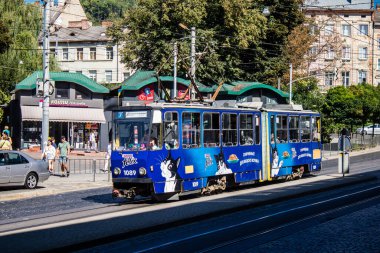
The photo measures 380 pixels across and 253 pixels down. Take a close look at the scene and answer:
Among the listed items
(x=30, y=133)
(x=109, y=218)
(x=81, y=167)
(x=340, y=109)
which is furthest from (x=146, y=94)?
(x=109, y=218)

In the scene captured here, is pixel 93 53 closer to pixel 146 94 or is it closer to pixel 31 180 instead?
pixel 146 94

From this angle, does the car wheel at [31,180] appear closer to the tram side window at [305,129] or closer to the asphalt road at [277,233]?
the asphalt road at [277,233]

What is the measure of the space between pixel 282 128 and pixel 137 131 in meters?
9.05

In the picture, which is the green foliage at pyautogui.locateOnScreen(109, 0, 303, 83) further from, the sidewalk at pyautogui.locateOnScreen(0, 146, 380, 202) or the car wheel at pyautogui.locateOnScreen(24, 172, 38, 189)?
the car wheel at pyautogui.locateOnScreen(24, 172, 38, 189)

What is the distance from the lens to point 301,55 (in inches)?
2581

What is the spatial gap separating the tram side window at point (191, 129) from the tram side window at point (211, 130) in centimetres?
40

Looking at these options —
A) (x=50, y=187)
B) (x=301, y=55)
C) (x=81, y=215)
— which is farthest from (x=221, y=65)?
(x=81, y=215)

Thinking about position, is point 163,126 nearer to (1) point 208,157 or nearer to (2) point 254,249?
(1) point 208,157

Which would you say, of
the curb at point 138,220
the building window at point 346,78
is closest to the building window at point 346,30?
the building window at point 346,78

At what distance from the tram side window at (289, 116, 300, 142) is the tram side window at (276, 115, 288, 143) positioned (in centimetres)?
41

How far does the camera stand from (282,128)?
85.2 ft

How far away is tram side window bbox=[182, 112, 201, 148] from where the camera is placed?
19.4 metres

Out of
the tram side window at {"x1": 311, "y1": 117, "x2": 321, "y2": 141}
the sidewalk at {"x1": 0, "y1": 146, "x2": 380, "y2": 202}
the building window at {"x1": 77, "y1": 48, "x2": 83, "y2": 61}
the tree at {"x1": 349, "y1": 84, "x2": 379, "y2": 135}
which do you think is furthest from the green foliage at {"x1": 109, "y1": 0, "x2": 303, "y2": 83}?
the building window at {"x1": 77, "y1": 48, "x2": 83, "y2": 61}

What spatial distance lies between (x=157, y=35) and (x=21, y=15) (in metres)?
14.7
